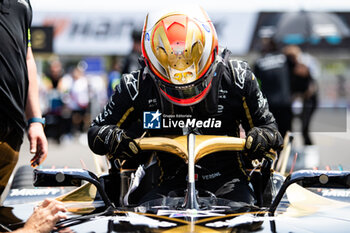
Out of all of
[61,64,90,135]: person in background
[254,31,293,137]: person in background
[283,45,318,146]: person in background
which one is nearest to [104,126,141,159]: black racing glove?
[254,31,293,137]: person in background

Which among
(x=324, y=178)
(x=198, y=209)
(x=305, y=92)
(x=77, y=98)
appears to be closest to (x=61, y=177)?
(x=198, y=209)

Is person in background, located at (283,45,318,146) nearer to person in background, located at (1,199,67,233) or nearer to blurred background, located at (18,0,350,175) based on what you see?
blurred background, located at (18,0,350,175)

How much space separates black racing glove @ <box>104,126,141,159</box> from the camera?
9.82 feet

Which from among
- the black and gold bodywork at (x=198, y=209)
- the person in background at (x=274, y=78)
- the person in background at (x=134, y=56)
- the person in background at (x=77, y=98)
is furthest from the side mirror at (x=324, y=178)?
the person in background at (x=77, y=98)

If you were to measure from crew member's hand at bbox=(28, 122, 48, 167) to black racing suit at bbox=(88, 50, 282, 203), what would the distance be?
39 cm

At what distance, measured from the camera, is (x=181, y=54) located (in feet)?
9.54

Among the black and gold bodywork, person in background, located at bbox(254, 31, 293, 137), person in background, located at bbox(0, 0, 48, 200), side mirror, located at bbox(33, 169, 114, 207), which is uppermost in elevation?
person in background, located at bbox(254, 31, 293, 137)

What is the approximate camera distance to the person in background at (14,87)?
262 cm

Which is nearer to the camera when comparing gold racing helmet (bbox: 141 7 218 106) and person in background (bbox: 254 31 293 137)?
gold racing helmet (bbox: 141 7 218 106)

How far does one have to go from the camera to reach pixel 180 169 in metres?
3.22

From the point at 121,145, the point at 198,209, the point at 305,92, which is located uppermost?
the point at 305,92

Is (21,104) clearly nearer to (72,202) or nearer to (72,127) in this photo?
(72,202)

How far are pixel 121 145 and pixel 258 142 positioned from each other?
73cm

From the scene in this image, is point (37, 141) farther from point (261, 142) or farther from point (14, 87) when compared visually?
point (261, 142)
